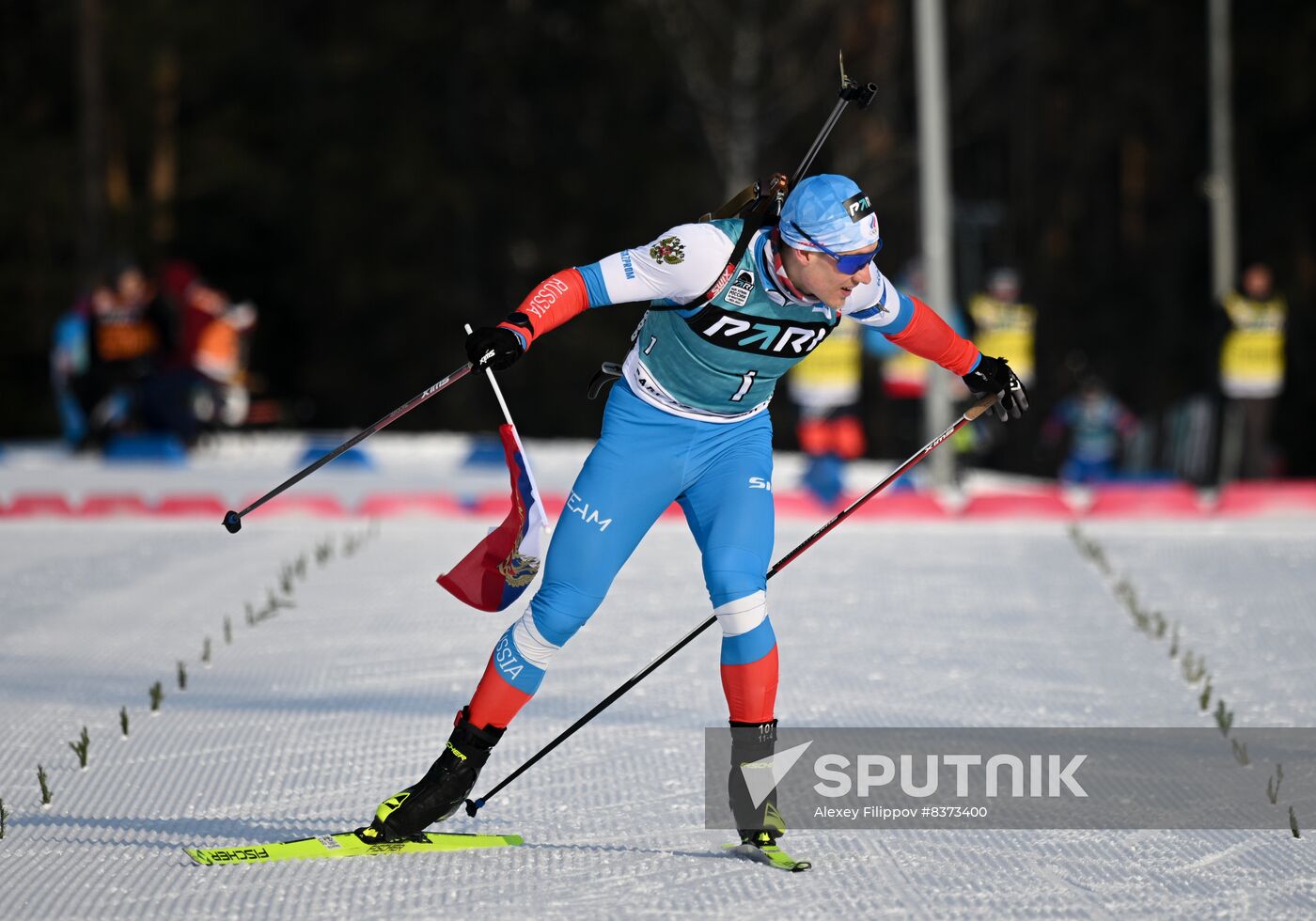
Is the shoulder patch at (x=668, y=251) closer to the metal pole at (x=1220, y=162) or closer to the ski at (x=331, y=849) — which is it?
the ski at (x=331, y=849)

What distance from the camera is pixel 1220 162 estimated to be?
2327cm

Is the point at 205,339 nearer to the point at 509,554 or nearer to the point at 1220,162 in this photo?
the point at 1220,162

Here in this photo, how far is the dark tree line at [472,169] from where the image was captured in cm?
3338

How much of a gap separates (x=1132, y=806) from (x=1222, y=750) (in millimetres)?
885

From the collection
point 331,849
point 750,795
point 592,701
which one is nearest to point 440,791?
point 331,849

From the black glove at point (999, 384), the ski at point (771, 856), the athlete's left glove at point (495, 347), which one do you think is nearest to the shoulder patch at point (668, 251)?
the athlete's left glove at point (495, 347)

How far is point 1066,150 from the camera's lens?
42.8 m

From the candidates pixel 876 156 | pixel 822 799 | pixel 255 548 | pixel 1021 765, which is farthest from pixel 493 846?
pixel 876 156

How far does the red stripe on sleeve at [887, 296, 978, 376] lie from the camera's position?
18.5 feet

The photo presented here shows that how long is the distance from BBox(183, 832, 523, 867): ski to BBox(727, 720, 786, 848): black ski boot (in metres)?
0.60

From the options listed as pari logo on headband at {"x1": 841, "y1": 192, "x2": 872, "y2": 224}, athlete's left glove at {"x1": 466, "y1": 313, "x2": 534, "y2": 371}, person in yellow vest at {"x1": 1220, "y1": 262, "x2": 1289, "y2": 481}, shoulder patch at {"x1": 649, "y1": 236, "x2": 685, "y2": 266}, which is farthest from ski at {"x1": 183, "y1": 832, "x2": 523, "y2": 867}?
person in yellow vest at {"x1": 1220, "y1": 262, "x2": 1289, "y2": 481}

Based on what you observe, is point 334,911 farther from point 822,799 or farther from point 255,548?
point 255,548

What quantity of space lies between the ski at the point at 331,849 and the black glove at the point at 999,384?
74.0 inches

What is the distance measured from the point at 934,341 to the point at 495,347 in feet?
4.83
